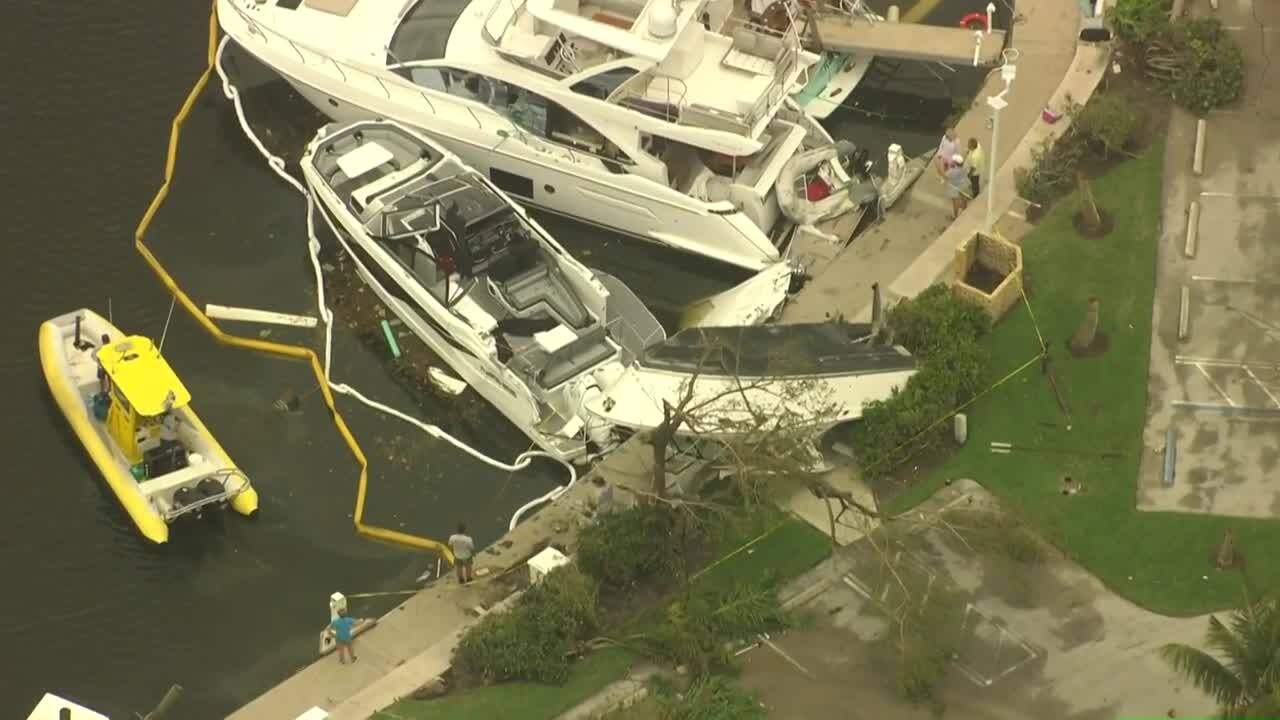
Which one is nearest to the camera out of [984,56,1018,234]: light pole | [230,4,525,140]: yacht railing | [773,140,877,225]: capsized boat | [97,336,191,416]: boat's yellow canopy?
[97,336,191,416]: boat's yellow canopy

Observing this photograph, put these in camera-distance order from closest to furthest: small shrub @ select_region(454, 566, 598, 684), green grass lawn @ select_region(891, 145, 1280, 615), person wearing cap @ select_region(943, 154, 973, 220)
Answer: small shrub @ select_region(454, 566, 598, 684), green grass lawn @ select_region(891, 145, 1280, 615), person wearing cap @ select_region(943, 154, 973, 220)

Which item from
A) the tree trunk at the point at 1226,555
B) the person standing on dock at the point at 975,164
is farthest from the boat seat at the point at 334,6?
the tree trunk at the point at 1226,555

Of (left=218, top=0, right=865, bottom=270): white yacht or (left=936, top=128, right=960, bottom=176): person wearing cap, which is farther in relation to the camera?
(left=218, top=0, right=865, bottom=270): white yacht

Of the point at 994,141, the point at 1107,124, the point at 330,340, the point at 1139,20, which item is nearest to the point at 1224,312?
the point at 1107,124

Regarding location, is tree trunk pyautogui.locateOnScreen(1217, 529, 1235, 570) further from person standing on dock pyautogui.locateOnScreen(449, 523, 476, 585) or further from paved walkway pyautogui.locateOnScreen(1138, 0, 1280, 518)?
person standing on dock pyautogui.locateOnScreen(449, 523, 476, 585)

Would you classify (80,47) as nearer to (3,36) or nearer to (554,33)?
(3,36)

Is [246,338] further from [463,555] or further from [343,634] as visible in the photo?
[343,634]

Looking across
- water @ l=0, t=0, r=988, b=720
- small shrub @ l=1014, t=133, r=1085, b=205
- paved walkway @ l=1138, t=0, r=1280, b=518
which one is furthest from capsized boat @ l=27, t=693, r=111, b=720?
small shrub @ l=1014, t=133, r=1085, b=205
